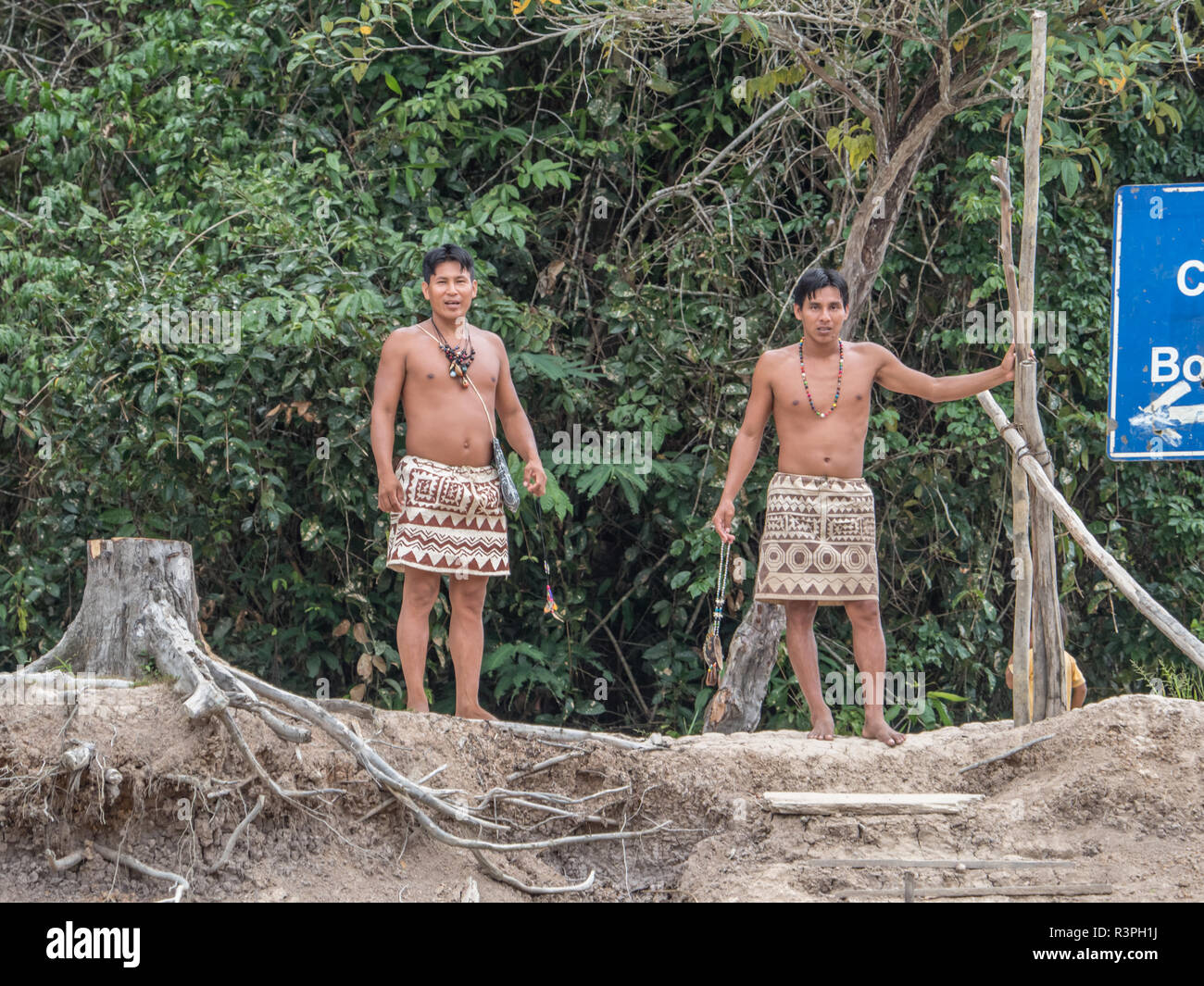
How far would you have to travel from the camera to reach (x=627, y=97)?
23.8ft

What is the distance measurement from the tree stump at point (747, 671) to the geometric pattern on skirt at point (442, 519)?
1501 millimetres

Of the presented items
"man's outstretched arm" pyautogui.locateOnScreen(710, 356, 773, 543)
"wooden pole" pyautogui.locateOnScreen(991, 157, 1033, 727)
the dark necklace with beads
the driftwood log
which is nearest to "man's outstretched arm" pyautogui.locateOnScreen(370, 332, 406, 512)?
the dark necklace with beads

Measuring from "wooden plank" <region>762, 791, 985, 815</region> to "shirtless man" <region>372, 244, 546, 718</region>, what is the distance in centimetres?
122

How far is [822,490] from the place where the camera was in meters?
5.03

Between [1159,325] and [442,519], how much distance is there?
8.41 feet

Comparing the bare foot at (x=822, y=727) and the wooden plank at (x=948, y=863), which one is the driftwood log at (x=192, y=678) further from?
the bare foot at (x=822, y=727)

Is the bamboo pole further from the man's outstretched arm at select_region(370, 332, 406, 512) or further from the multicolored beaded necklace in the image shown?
the man's outstretched arm at select_region(370, 332, 406, 512)

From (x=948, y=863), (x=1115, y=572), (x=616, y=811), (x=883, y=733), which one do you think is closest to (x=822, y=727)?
(x=883, y=733)

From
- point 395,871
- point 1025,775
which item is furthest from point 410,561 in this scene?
point 1025,775

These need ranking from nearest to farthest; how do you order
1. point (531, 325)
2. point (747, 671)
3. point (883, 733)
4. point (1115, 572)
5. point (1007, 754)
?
point (1115, 572)
point (1007, 754)
point (883, 733)
point (747, 671)
point (531, 325)

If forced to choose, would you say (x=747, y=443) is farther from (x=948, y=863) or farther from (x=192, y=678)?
(x=192, y=678)

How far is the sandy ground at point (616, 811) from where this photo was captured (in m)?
4.04

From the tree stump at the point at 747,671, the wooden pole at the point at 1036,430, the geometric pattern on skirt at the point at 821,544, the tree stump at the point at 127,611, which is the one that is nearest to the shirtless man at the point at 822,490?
the geometric pattern on skirt at the point at 821,544

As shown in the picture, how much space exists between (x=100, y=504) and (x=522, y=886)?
11.7 feet
